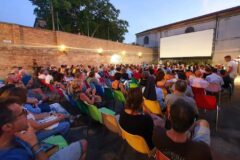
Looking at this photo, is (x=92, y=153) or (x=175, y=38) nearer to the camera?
(x=92, y=153)

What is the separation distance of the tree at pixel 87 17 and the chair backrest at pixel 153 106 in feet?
59.1

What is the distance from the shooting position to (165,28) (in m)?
23.9

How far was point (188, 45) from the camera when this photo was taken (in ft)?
62.7

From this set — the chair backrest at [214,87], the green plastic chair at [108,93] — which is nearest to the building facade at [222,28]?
the chair backrest at [214,87]

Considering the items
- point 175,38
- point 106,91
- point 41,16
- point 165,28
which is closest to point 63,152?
point 106,91

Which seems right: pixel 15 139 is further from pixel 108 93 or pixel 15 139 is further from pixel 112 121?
pixel 108 93

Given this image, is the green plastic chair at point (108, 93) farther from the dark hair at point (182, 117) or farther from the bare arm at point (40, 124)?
the dark hair at point (182, 117)

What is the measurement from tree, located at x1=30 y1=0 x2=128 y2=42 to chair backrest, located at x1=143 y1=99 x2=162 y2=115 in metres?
18.0

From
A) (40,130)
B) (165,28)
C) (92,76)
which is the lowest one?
(40,130)

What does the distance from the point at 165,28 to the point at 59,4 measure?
15.9 m

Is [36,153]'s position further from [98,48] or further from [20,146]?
[98,48]

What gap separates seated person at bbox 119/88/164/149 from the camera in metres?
1.88

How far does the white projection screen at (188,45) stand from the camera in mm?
17494

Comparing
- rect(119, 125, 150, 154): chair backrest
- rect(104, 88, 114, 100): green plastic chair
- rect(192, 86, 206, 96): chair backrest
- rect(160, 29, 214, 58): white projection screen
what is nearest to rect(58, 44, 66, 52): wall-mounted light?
rect(104, 88, 114, 100): green plastic chair
